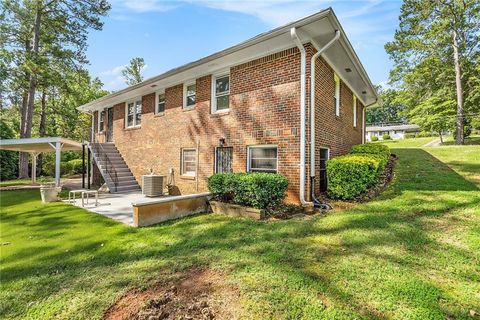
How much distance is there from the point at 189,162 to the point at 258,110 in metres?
4.06

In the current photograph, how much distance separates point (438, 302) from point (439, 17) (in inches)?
1009

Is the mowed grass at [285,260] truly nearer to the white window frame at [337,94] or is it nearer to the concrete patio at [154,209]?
the concrete patio at [154,209]

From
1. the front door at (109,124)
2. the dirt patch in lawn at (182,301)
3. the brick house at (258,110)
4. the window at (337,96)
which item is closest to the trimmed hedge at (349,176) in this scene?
the brick house at (258,110)

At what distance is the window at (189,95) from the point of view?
1020 cm

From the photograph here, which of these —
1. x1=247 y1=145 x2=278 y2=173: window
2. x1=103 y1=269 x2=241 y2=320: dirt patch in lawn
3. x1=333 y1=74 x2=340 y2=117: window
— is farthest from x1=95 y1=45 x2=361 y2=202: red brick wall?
x1=103 y1=269 x2=241 y2=320: dirt patch in lawn

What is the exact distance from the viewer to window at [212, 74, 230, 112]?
879 centimetres

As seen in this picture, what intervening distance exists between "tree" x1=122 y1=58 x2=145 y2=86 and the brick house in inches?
1152

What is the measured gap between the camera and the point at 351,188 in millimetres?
6949

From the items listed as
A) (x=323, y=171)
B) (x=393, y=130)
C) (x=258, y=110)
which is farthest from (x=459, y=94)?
(x=393, y=130)

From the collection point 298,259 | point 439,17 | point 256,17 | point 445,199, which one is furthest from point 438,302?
point 439,17

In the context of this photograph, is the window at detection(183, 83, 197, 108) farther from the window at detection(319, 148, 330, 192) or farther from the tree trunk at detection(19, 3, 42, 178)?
the tree trunk at detection(19, 3, 42, 178)

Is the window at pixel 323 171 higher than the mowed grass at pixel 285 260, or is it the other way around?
the window at pixel 323 171

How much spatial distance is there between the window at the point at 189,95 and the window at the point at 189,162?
1.90 metres

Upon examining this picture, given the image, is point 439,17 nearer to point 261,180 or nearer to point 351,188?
point 351,188
